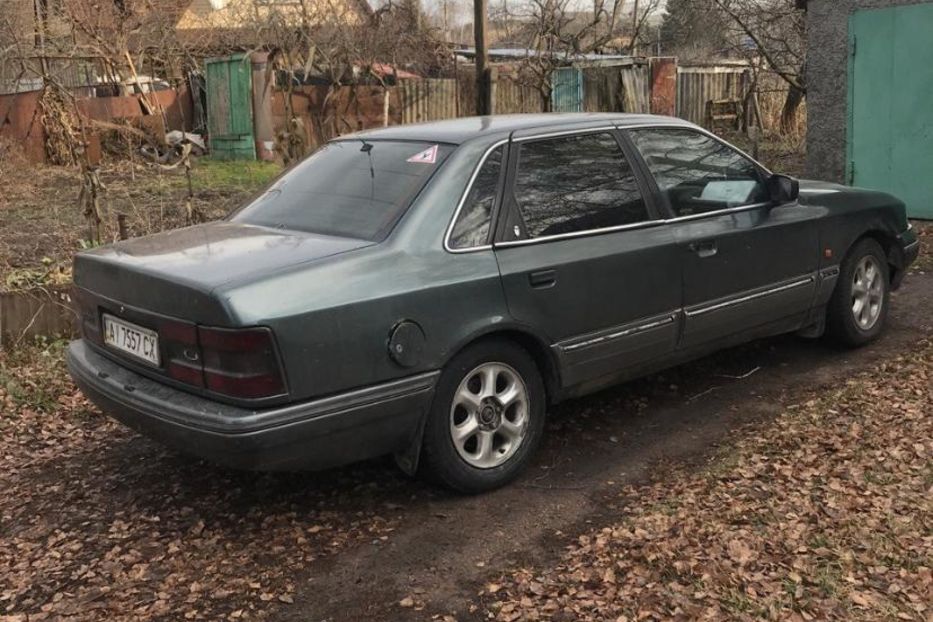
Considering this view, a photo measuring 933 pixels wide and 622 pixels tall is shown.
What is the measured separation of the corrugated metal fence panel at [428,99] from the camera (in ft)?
67.5

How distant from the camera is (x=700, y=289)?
4816 mm

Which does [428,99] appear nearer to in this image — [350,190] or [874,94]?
[874,94]

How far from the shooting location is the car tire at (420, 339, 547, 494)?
3.81m

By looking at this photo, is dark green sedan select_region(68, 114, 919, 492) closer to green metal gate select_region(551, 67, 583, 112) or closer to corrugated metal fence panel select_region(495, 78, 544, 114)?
corrugated metal fence panel select_region(495, 78, 544, 114)

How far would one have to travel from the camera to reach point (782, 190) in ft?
17.2

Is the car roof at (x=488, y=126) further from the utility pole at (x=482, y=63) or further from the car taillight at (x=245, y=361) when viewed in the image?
the utility pole at (x=482, y=63)

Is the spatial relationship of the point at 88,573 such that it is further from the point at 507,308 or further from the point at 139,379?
the point at 507,308

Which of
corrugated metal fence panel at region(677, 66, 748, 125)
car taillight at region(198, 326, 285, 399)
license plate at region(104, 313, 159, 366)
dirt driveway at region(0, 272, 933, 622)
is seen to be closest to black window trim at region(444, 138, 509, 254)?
car taillight at region(198, 326, 285, 399)

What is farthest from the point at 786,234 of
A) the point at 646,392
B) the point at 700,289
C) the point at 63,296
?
the point at 63,296

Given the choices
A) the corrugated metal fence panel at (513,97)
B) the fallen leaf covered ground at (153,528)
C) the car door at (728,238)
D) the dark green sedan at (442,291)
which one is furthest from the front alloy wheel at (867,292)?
the corrugated metal fence panel at (513,97)

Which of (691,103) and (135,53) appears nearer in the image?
(135,53)

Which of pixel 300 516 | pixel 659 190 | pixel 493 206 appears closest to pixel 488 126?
pixel 493 206

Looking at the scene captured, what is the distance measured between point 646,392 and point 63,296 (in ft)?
13.5

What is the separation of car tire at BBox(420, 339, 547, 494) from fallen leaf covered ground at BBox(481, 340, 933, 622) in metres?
0.55
